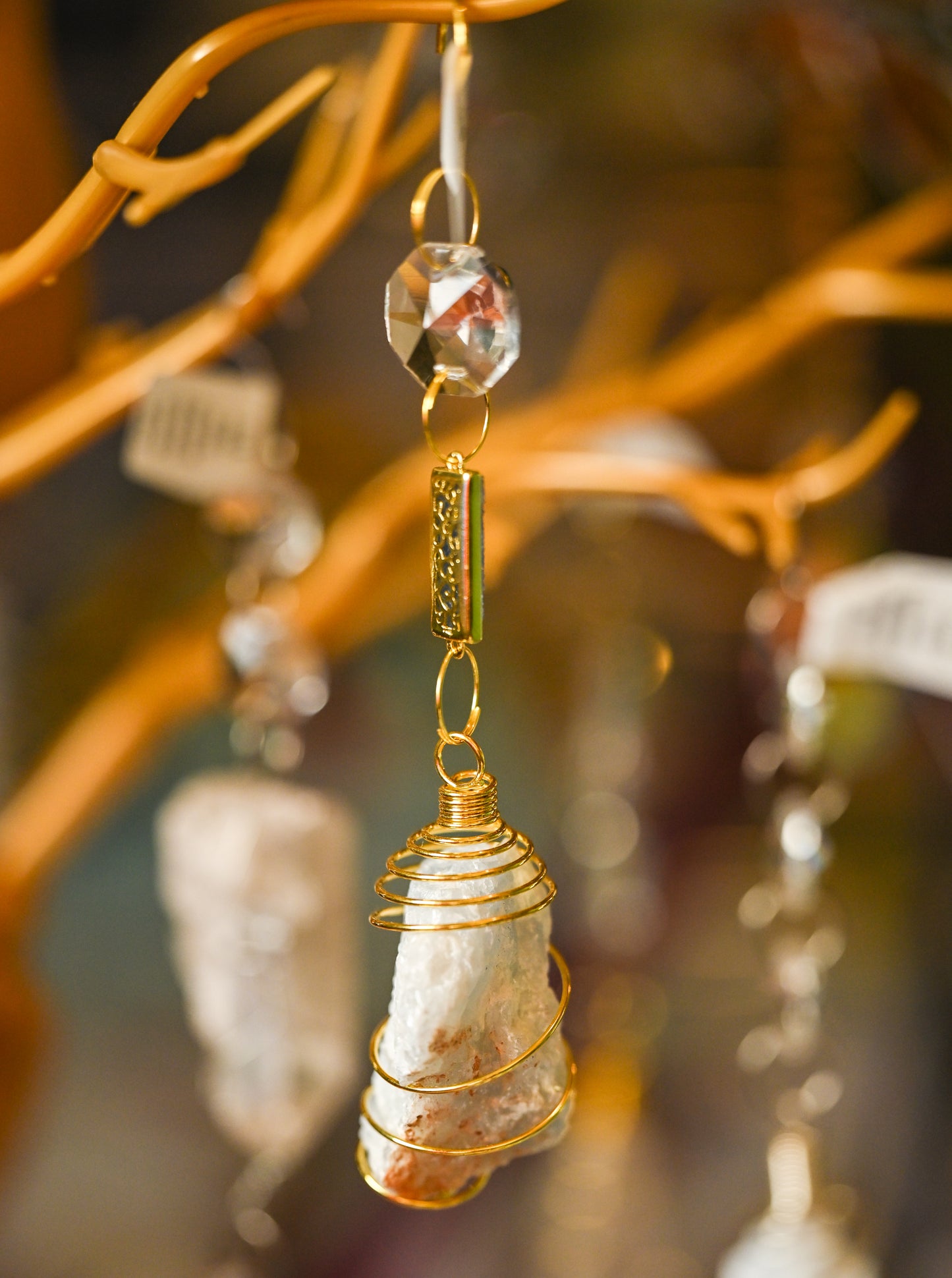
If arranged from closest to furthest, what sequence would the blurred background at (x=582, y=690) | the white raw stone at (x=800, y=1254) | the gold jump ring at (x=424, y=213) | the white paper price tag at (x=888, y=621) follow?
the gold jump ring at (x=424, y=213) < the white paper price tag at (x=888, y=621) < the white raw stone at (x=800, y=1254) < the blurred background at (x=582, y=690)

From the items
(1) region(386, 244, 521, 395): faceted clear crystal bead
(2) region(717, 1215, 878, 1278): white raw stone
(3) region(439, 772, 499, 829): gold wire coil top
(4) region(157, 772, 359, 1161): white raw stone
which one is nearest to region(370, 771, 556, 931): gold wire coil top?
(3) region(439, 772, 499, 829): gold wire coil top

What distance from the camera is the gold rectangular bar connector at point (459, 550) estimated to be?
35 centimetres

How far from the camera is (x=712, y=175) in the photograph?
1226mm

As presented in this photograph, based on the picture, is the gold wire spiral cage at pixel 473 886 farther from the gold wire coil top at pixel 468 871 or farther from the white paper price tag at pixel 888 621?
the white paper price tag at pixel 888 621

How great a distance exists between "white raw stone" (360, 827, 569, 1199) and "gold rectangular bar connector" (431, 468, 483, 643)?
0.26 feet

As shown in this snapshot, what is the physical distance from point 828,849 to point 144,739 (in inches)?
17.8

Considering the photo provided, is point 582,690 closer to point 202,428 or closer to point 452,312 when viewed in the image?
point 202,428

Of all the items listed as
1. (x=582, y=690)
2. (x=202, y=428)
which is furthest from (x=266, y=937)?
Answer: (x=582, y=690)

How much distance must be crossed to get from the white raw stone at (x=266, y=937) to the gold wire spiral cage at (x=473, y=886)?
0.26 m

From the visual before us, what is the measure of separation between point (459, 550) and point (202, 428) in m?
0.30

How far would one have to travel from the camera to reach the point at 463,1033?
361 millimetres

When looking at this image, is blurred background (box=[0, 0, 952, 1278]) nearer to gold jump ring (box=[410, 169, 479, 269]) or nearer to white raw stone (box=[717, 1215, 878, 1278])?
white raw stone (box=[717, 1215, 878, 1278])

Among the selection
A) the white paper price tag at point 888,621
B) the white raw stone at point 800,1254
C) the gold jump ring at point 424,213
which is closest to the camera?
the gold jump ring at point 424,213

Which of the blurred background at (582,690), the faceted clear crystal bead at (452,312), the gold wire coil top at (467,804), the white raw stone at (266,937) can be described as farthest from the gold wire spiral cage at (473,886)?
the blurred background at (582,690)
